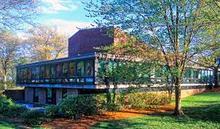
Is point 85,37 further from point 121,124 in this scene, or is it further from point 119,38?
point 121,124

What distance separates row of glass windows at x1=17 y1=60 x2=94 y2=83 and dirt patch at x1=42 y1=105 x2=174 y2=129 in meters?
6.51

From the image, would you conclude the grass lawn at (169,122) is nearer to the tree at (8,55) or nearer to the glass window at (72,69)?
the glass window at (72,69)

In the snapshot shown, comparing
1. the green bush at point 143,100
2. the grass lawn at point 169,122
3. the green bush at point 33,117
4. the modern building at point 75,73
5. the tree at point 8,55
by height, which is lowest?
the grass lawn at point 169,122

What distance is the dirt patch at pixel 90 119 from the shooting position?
1847cm

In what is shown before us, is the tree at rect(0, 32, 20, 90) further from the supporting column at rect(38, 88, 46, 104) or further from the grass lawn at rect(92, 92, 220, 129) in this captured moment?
the grass lawn at rect(92, 92, 220, 129)

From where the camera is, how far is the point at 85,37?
47812 millimetres

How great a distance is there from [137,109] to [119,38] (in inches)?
225

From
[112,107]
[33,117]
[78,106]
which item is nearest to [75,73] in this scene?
[112,107]

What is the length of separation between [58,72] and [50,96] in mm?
4023

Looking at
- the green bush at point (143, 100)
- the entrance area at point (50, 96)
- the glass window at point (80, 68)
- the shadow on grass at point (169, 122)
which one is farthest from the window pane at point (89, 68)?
the entrance area at point (50, 96)

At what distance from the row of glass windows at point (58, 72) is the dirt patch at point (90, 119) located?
256 inches

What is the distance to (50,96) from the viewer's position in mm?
39125

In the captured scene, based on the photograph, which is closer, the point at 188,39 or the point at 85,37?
the point at 188,39

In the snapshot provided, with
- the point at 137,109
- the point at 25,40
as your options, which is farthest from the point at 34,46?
the point at 137,109
